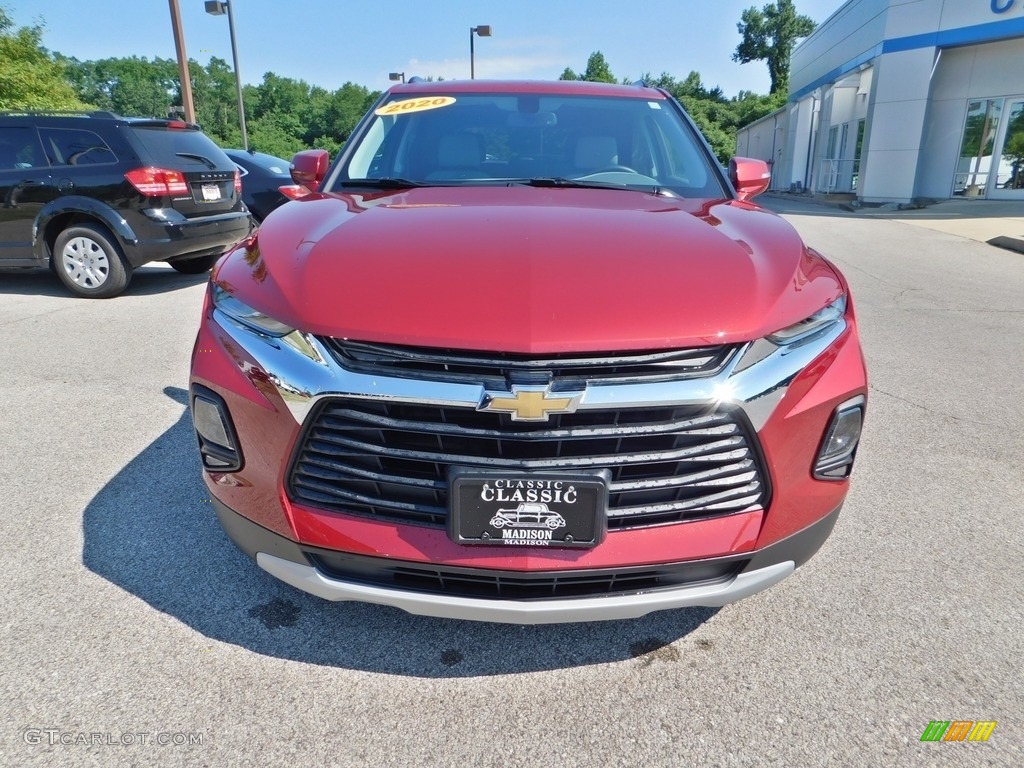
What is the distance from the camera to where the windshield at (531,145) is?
9.25 ft

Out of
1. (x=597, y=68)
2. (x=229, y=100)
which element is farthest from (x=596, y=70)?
(x=229, y=100)

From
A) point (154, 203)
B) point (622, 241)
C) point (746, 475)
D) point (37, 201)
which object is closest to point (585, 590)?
point (746, 475)

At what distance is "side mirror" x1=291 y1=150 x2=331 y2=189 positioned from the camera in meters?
3.09

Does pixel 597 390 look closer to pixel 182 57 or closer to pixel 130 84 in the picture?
pixel 182 57

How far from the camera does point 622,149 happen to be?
9.84 feet

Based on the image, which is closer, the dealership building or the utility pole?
the utility pole

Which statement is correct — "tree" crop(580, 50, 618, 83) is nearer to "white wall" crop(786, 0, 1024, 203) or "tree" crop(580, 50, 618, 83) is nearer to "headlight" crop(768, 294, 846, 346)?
"white wall" crop(786, 0, 1024, 203)

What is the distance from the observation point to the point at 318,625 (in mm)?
2125

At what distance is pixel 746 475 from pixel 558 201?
3.77ft

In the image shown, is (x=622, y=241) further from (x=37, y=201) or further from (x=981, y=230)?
(x=981, y=230)

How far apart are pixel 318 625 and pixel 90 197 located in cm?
615

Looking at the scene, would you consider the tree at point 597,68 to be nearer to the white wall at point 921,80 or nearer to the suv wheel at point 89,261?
the white wall at point 921,80

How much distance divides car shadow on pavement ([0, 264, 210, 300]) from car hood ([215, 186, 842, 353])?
20.0 ft

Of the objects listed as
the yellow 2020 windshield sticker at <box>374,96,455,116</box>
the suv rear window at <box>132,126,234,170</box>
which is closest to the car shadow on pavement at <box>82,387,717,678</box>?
the yellow 2020 windshield sticker at <box>374,96,455,116</box>
